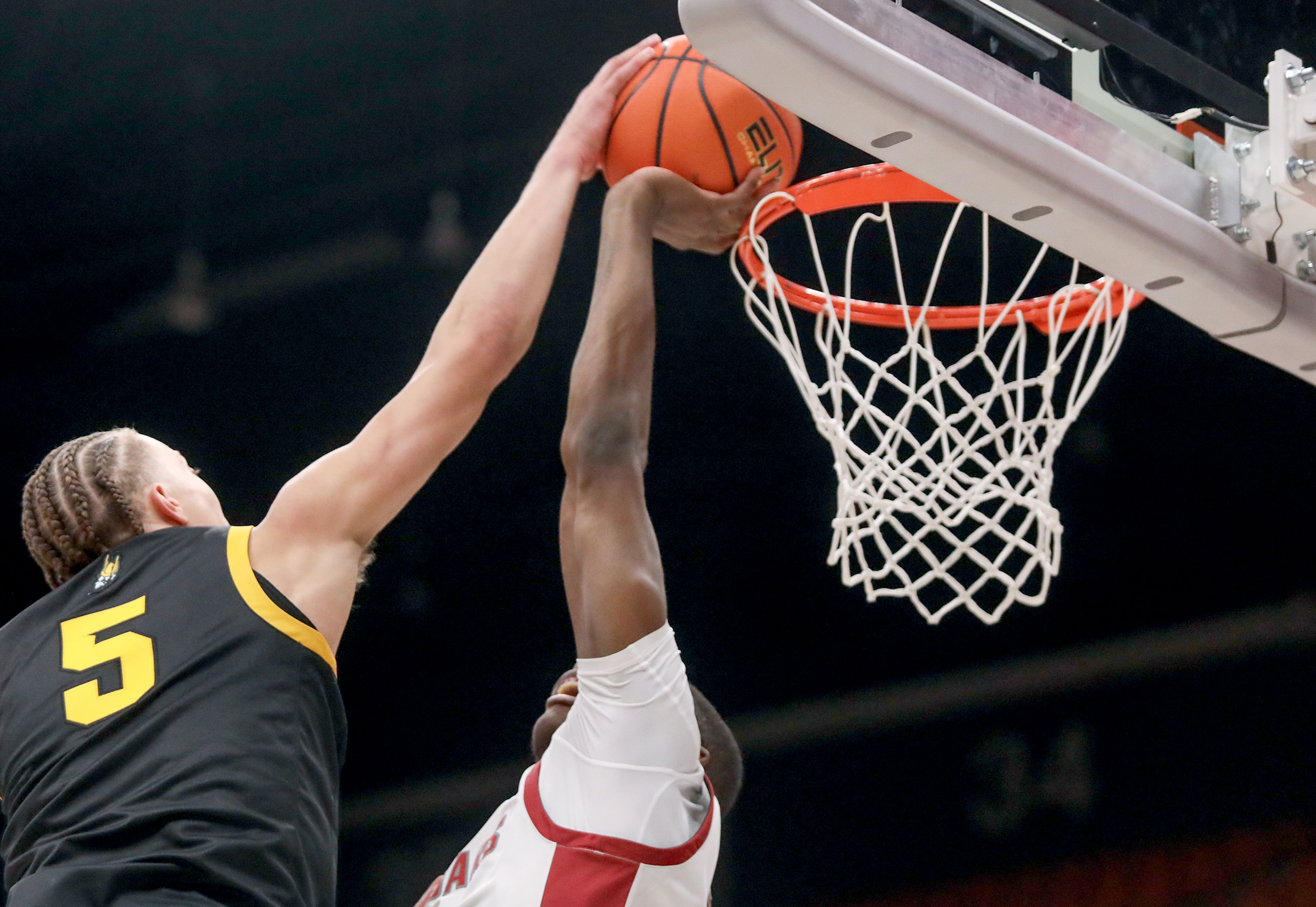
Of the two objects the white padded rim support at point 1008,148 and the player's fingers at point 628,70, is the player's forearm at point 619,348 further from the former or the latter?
the white padded rim support at point 1008,148

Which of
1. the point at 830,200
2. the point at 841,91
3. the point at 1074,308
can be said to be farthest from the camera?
the point at 1074,308

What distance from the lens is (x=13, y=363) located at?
4312mm

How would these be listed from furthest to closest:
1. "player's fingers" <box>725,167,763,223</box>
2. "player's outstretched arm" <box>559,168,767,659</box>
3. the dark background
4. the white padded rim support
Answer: the dark background, "player's fingers" <box>725,167,763,223</box>, "player's outstretched arm" <box>559,168,767,659</box>, the white padded rim support

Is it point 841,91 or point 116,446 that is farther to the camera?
point 116,446

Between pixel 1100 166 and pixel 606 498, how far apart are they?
0.80 m

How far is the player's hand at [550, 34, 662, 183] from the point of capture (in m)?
2.17

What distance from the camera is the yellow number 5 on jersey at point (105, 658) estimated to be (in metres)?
1.57

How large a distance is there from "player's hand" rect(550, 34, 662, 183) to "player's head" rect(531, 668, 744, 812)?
2.72 ft

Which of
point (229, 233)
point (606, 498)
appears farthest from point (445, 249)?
point (606, 498)

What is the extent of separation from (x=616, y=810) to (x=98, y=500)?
2.69 ft

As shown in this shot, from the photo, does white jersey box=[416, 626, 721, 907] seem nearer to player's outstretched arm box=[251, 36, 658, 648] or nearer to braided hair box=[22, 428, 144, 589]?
player's outstretched arm box=[251, 36, 658, 648]

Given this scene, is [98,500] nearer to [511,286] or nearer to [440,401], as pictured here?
[440,401]

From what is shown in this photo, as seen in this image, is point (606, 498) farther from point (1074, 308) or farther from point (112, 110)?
point (112, 110)

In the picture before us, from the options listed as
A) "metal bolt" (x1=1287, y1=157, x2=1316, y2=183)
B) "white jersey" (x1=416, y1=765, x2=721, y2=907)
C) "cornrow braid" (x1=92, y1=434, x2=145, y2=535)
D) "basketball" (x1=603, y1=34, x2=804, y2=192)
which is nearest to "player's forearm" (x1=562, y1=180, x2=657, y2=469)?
"basketball" (x1=603, y1=34, x2=804, y2=192)
